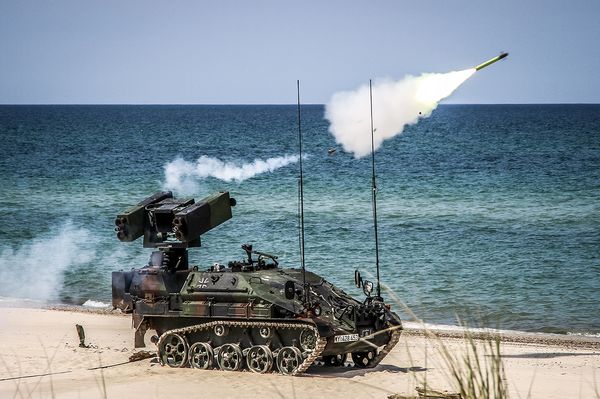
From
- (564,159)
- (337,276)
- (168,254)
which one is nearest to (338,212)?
(337,276)

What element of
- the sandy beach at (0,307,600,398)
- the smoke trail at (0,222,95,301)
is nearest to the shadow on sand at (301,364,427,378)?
the sandy beach at (0,307,600,398)

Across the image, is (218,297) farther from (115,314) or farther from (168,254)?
(115,314)

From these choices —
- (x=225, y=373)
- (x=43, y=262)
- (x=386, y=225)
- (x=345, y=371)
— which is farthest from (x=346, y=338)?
(x=386, y=225)

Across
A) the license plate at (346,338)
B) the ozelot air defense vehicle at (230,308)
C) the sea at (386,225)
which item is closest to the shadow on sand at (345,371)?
the ozelot air defense vehicle at (230,308)

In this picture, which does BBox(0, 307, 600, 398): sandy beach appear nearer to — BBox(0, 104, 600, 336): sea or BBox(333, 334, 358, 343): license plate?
BBox(333, 334, 358, 343): license plate

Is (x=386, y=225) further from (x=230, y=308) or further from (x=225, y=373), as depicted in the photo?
(x=225, y=373)

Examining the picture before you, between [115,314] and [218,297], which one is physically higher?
[218,297]

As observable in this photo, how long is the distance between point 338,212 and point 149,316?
32.4 m

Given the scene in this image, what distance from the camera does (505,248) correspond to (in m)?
45.8

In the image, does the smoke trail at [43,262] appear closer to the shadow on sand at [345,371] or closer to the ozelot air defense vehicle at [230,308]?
the ozelot air defense vehicle at [230,308]

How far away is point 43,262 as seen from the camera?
45.6 meters

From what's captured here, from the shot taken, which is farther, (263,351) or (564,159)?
(564,159)

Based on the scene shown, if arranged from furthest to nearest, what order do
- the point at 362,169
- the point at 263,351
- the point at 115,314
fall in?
1. the point at 362,169
2. the point at 115,314
3. the point at 263,351

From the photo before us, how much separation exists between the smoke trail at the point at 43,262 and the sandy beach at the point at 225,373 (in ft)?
32.0
